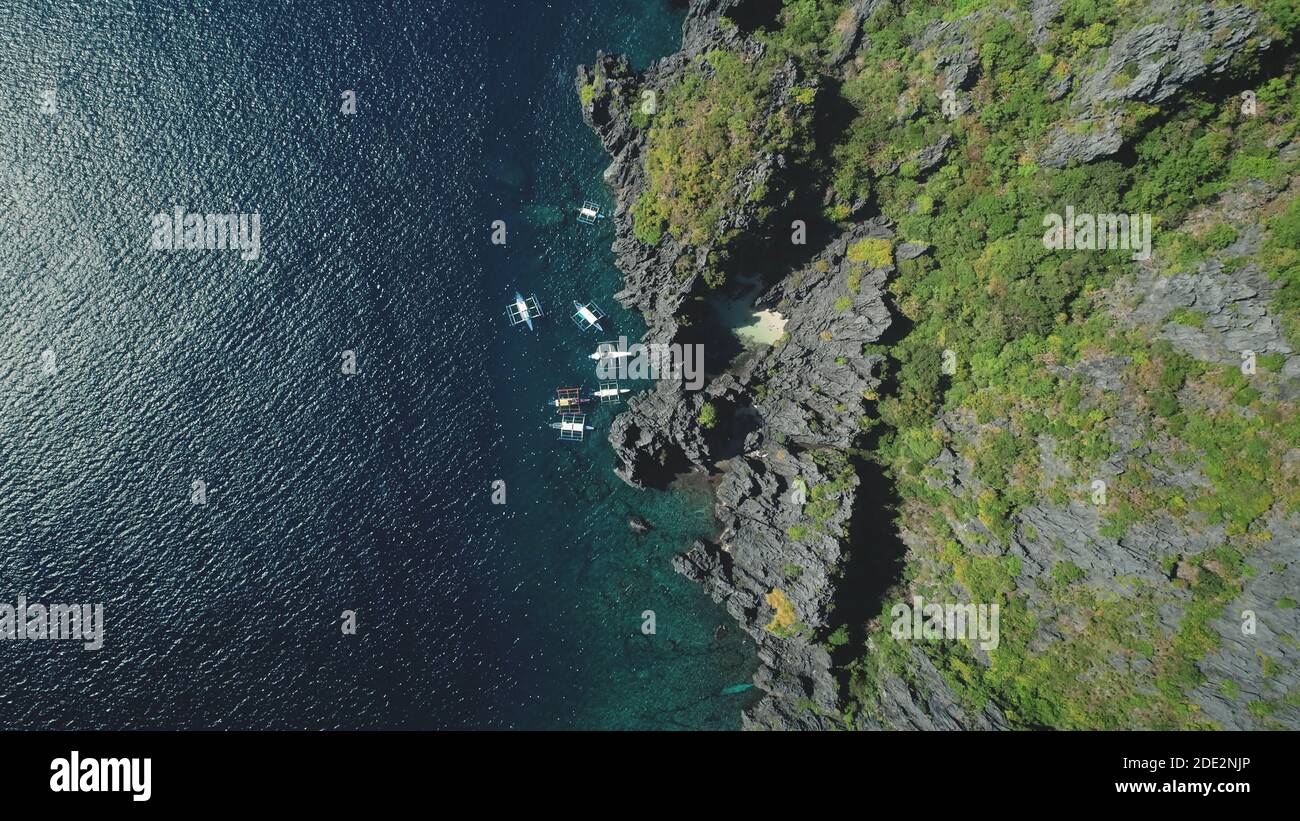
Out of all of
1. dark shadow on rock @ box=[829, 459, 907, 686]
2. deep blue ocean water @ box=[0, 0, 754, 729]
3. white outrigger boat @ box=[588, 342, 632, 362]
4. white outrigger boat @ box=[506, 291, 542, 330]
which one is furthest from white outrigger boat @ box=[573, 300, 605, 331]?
dark shadow on rock @ box=[829, 459, 907, 686]

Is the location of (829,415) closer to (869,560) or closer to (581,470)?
(869,560)

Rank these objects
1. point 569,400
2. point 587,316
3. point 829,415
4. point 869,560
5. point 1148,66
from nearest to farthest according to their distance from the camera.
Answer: point 1148,66 < point 869,560 < point 829,415 < point 569,400 < point 587,316

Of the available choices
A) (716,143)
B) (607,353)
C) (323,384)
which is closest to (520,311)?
(607,353)

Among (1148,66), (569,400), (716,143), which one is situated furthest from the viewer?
(569,400)

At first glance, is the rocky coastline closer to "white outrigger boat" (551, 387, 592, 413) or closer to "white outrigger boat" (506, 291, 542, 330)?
"white outrigger boat" (551, 387, 592, 413)

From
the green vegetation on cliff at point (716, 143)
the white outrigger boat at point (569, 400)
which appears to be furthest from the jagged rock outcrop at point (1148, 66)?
the white outrigger boat at point (569, 400)

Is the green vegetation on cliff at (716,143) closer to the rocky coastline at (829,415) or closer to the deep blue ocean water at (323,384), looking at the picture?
the rocky coastline at (829,415)

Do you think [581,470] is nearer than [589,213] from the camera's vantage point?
Yes

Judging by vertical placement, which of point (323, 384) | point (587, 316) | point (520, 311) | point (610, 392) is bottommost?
point (610, 392)
